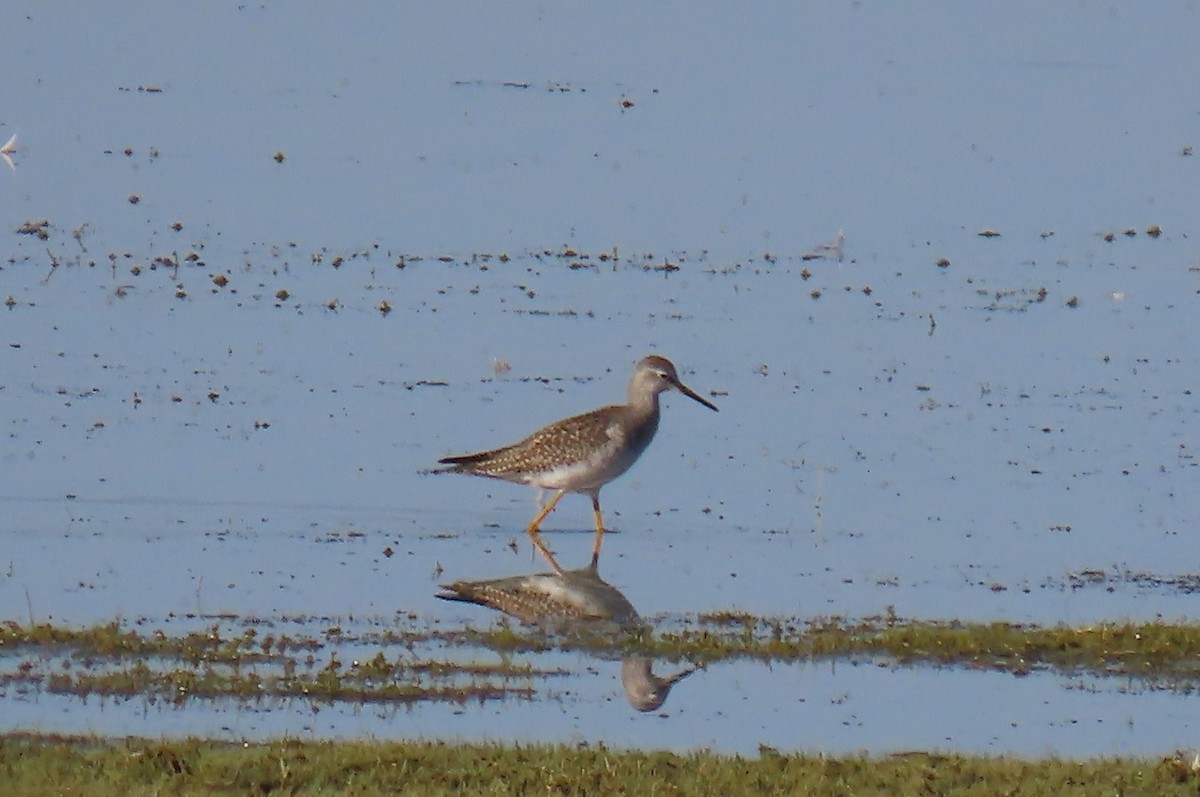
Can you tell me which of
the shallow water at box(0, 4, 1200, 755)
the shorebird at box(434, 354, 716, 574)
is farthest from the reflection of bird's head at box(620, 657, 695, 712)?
the shorebird at box(434, 354, 716, 574)

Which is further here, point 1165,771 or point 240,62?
point 240,62

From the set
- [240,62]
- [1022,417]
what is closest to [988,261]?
[1022,417]

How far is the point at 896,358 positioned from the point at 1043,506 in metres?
3.99

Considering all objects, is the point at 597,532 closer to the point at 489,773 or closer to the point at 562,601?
the point at 562,601

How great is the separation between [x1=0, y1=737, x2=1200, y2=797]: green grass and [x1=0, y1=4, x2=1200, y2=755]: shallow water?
80cm

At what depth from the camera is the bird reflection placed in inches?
532

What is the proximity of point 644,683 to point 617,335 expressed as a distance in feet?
27.3

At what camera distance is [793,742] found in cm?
1170

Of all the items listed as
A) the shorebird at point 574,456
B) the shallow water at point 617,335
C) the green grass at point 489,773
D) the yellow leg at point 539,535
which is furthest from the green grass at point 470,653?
the shorebird at point 574,456

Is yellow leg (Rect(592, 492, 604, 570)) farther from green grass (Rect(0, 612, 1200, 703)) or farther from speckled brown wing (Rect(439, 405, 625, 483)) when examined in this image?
green grass (Rect(0, 612, 1200, 703))

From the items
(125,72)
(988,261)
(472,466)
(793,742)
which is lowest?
(793,742)

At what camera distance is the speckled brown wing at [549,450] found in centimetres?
1579

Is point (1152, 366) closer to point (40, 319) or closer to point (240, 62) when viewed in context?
point (40, 319)

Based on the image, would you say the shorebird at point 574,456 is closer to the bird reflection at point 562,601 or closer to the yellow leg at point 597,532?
the yellow leg at point 597,532
